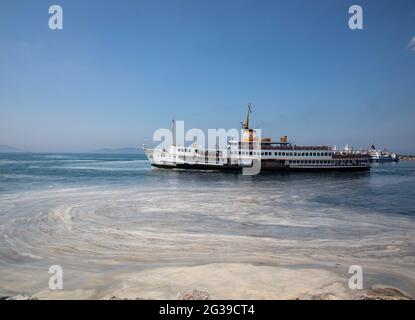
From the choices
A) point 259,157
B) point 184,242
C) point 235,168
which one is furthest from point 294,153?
point 184,242

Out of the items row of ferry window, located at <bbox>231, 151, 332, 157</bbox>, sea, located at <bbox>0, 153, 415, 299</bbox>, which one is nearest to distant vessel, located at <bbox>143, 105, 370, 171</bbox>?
row of ferry window, located at <bbox>231, 151, 332, 157</bbox>

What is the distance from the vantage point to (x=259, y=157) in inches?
2630

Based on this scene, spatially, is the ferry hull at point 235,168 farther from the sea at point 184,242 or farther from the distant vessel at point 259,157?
the sea at point 184,242

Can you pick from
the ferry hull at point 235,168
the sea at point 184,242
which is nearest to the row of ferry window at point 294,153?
the ferry hull at point 235,168

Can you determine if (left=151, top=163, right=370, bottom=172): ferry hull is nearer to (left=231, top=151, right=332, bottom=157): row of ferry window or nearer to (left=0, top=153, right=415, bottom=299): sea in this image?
(left=231, top=151, right=332, bottom=157): row of ferry window

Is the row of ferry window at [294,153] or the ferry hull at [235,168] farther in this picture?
the row of ferry window at [294,153]

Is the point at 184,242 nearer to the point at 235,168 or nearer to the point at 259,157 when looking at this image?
the point at 235,168

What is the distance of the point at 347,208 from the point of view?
→ 24.6 m

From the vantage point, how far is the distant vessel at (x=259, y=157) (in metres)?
66.1

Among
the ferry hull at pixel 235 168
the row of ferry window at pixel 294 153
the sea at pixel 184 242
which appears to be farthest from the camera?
the row of ferry window at pixel 294 153

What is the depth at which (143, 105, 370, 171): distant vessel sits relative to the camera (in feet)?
217

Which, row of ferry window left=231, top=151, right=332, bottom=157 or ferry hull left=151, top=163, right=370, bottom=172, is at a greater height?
row of ferry window left=231, top=151, right=332, bottom=157

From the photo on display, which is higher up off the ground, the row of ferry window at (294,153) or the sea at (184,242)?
the row of ferry window at (294,153)

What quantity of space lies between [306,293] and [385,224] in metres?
13.1
